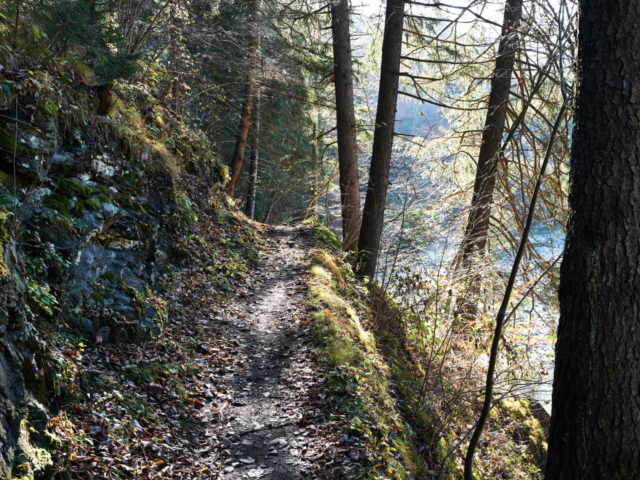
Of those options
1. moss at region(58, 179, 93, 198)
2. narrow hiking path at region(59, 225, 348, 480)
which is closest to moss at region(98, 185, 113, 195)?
moss at region(58, 179, 93, 198)

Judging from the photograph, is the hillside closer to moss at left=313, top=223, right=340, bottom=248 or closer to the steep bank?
the steep bank

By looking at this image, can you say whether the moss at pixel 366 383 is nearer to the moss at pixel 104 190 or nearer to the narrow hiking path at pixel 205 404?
the narrow hiking path at pixel 205 404

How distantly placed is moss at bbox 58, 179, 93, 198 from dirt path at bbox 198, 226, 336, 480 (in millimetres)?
2622

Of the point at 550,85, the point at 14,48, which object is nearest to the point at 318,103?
the point at 550,85

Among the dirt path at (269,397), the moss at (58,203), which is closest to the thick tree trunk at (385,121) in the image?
the dirt path at (269,397)

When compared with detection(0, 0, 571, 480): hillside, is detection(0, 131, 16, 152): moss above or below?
above

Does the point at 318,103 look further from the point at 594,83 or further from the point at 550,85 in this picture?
the point at 594,83

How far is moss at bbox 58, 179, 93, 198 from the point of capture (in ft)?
15.0

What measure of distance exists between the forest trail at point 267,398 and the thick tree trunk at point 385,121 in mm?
2340

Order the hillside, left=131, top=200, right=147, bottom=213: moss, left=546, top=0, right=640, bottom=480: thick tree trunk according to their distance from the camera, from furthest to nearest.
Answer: left=131, top=200, right=147, bottom=213: moss
the hillside
left=546, top=0, right=640, bottom=480: thick tree trunk

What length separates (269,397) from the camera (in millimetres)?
4730

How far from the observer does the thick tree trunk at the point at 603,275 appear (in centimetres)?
225

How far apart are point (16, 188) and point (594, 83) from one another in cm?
484

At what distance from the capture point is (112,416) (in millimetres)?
3518
